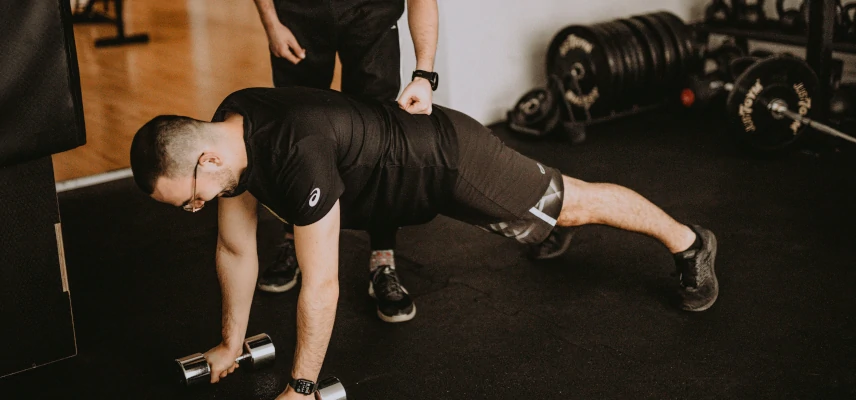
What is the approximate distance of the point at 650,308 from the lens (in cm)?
196

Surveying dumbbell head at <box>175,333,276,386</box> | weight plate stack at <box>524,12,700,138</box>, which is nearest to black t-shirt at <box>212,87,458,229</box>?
dumbbell head at <box>175,333,276,386</box>

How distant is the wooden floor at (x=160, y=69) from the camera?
3.47 m

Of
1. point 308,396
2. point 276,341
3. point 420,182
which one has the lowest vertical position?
point 276,341

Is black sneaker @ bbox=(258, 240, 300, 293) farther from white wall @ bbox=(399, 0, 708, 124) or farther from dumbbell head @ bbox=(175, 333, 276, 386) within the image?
white wall @ bbox=(399, 0, 708, 124)

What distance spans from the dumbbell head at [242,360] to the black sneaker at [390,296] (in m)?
0.31

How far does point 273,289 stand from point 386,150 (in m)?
0.72

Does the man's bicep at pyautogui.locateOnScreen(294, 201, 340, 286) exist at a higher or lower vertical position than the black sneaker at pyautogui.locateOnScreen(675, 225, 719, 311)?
higher

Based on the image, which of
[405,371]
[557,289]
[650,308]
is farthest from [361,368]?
[650,308]

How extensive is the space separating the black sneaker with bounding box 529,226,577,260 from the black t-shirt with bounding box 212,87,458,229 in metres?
0.63

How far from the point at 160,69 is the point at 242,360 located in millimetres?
3434

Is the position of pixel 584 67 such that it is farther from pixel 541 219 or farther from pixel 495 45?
pixel 541 219

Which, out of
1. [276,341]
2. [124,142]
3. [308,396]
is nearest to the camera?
Result: [308,396]

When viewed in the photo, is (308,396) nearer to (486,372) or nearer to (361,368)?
(361,368)

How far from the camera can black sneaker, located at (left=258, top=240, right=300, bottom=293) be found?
2098mm
